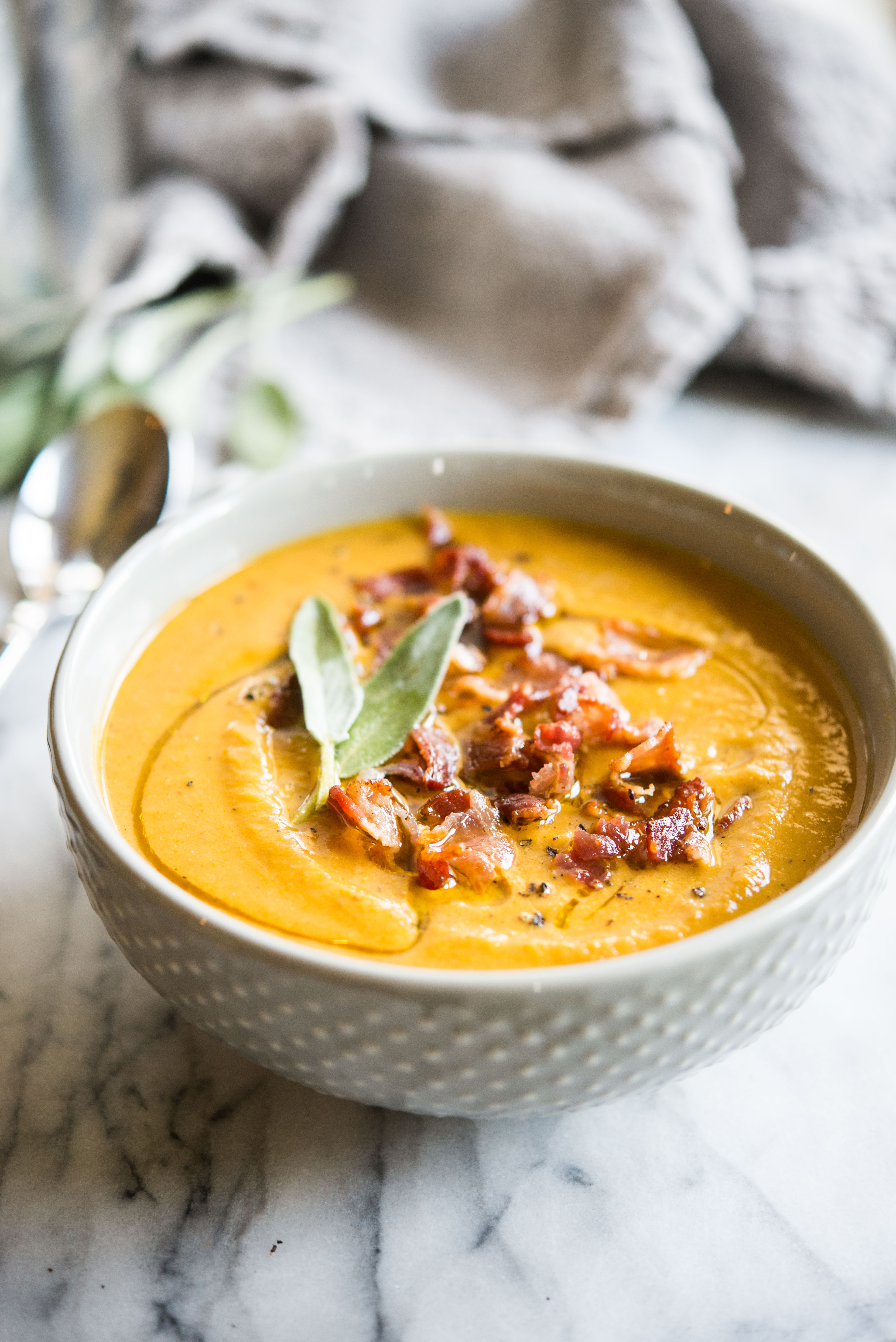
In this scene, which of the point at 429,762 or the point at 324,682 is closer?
the point at 429,762

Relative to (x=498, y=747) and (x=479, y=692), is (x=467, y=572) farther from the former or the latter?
(x=498, y=747)

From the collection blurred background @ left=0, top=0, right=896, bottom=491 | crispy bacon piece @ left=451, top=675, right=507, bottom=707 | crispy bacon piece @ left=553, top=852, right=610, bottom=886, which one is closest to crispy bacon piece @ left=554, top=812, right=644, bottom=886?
crispy bacon piece @ left=553, top=852, right=610, bottom=886

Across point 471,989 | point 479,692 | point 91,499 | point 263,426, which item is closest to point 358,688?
point 479,692

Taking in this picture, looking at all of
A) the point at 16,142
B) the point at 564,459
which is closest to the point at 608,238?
the point at 564,459

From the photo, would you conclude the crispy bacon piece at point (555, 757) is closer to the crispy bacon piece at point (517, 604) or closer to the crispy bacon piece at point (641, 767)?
the crispy bacon piece at point (641, 767)

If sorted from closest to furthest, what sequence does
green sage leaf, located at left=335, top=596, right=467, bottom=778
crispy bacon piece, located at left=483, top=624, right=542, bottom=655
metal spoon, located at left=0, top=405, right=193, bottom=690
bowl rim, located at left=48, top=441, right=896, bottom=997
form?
bowl rim, located at left=48, top=441, right=896, bottom=997 → green sage leaf, located at left=335, top=596, right=467, bottom=778 → crispy bacon piece, located at left=483, top=624, right=542, bottom=655 → metal spoon, located at left=0, top=405, right=193, bottom=690

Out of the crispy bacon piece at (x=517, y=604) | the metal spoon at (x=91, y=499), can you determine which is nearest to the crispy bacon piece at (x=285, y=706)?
the crispy bacon piece at (x=517, y=604)

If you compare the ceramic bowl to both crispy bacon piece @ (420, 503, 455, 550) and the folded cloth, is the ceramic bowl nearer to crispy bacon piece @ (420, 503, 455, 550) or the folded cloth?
crispy bacon piece @ (420, 503, 455, 550)
